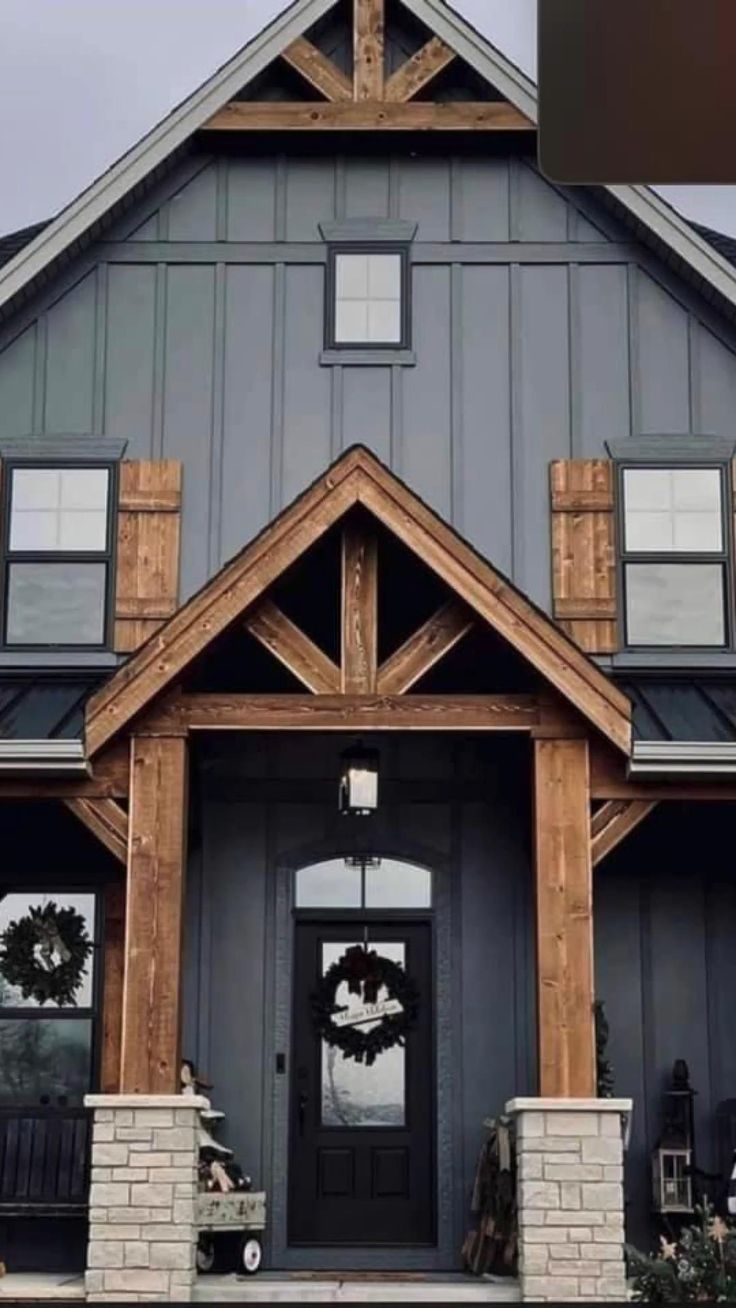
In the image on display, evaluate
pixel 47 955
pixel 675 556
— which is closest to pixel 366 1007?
pixel 47 955

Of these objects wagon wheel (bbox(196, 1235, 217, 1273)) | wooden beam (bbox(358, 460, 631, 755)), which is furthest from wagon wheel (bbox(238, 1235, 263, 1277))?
wooden beam (bbox(358, 460, 631, 755))

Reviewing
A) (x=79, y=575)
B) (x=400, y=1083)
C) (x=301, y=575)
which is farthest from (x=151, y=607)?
(x=400, y=1083)

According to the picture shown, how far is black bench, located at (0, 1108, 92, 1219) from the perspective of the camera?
936 centimetres

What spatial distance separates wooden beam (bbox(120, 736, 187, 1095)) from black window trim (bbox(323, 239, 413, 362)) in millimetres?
3084

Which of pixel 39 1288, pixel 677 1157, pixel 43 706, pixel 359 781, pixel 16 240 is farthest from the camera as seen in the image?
pixel 16 240

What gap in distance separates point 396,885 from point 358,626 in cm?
218

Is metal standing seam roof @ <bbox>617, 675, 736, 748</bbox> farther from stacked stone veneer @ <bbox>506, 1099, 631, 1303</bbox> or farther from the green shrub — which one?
the green shrub

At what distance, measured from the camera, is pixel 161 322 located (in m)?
10.6

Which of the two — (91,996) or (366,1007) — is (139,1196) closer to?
(91,996)

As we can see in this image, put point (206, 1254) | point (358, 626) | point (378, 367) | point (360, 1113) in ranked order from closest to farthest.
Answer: point (358, 626), point (206, 1254), point (360, 1113), point (378, 367)

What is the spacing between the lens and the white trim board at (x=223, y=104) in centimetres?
1027

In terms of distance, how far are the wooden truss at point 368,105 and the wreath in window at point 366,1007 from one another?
16.3 ft

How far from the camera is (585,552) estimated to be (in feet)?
33.6

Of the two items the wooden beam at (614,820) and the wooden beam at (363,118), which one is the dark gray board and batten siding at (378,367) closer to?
the wooden beam at (363,118)
